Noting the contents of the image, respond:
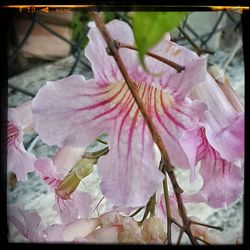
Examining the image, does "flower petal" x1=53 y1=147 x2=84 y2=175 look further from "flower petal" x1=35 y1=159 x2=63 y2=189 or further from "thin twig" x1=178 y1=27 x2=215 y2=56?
"thin twig" x1=178 y1=27 x2=215 y2=56

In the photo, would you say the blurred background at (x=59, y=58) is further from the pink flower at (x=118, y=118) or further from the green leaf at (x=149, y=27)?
the green leaf at (x=149, y=27)

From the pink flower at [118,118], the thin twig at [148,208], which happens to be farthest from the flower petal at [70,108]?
the thin twig at [148,208]

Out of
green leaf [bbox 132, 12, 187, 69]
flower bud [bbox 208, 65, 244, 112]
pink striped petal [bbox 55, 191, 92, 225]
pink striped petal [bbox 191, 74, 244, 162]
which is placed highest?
green leaf [bbox 132, 12, 187, 69]

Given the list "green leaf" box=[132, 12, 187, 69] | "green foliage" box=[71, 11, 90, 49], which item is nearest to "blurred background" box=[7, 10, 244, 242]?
"green foliage" box=[71, 11, 90, 49]

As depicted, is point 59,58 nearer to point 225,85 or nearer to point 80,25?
point 80,25
